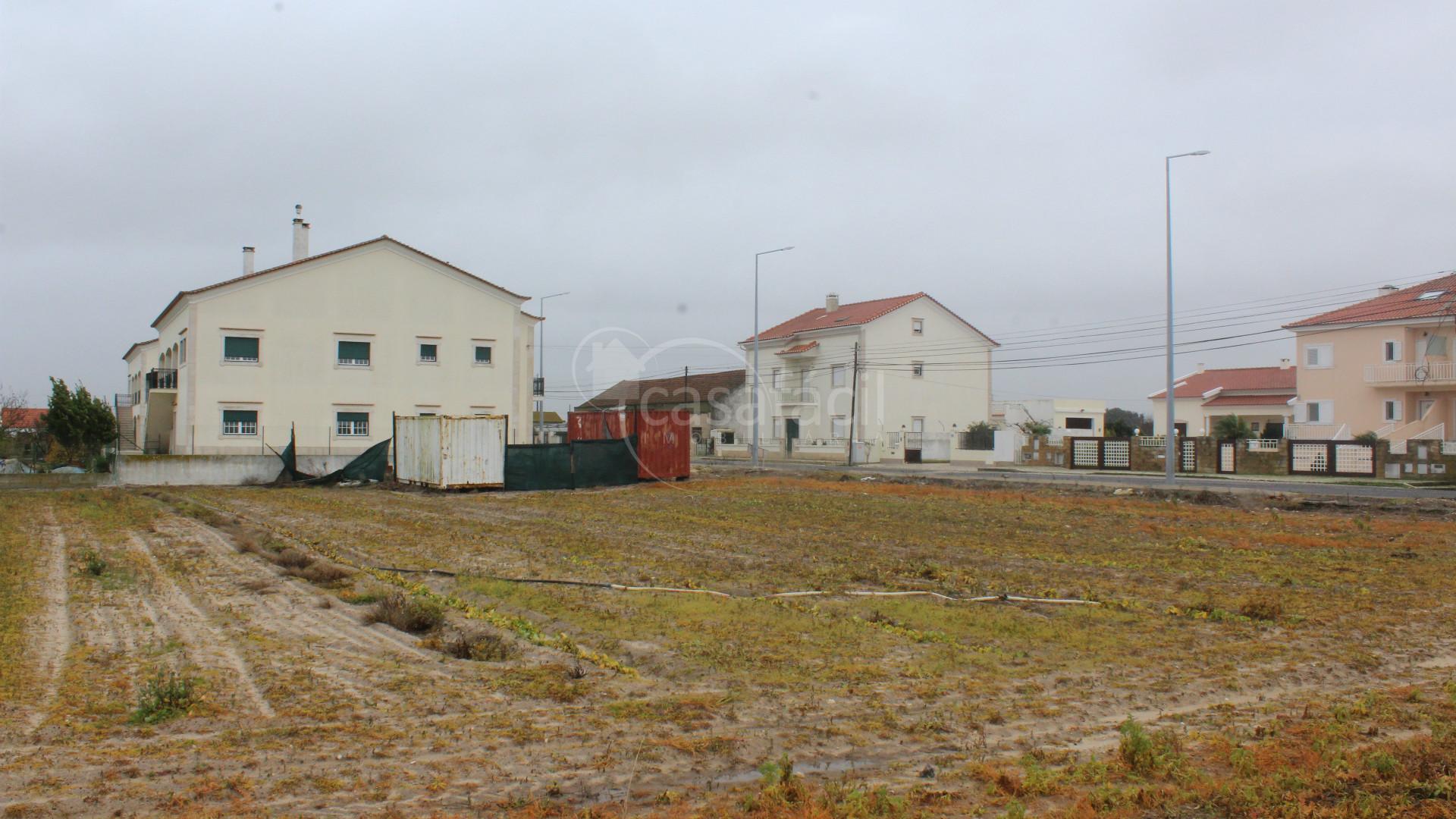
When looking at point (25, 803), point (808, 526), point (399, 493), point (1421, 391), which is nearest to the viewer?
point (25, 803)

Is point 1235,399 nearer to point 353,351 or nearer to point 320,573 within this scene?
point 353,351

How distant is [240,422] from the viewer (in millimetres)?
36375

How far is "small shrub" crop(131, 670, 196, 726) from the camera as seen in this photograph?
5.58 m

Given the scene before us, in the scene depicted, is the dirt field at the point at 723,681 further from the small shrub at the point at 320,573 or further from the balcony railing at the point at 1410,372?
the balcony railing at the point at 1410,372

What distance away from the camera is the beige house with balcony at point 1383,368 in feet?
138

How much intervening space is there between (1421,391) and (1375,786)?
4659cm

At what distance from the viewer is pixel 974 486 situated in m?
30.3

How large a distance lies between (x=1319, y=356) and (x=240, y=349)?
4585 centimetres

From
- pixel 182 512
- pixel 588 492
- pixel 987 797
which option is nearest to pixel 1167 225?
pixel 588 492

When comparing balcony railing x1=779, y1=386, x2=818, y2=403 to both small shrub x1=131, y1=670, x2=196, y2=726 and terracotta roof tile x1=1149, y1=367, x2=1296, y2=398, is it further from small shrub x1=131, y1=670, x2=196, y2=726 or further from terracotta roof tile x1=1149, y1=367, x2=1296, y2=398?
small shrub x1=131, y1=670, x2=196, y2=726

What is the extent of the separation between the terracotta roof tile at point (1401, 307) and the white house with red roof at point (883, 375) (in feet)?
64.3

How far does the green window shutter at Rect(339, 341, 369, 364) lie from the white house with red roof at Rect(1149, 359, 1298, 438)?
4331 cm

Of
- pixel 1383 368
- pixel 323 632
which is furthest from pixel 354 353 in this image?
pixel 1383 368

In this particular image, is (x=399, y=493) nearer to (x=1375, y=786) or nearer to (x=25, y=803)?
(x=25, y=803)
